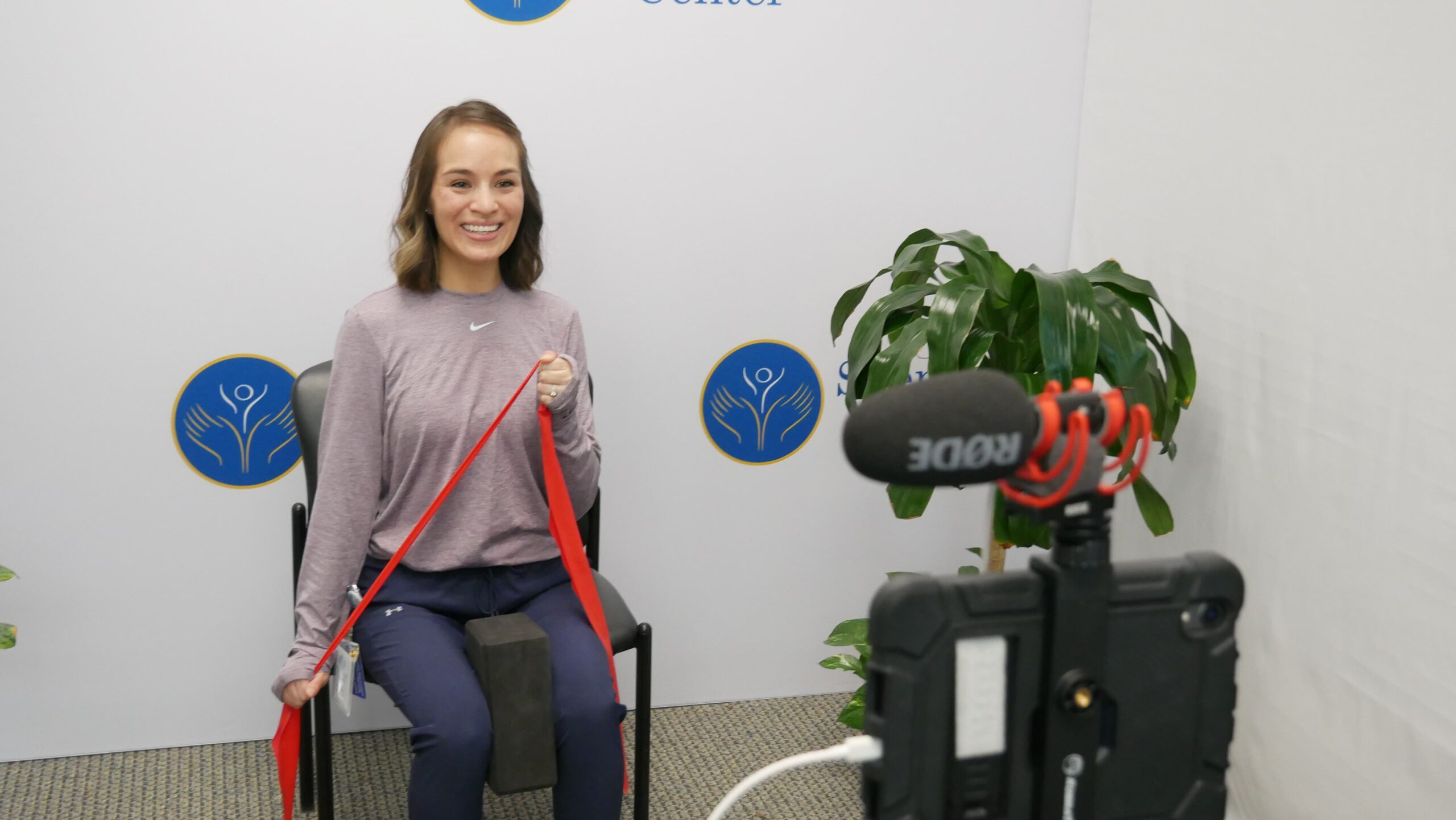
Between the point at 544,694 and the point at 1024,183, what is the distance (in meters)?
1.62

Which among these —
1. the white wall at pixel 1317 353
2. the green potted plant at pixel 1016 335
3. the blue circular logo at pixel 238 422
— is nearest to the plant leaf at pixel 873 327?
the green potted plant at pixel 1016 335

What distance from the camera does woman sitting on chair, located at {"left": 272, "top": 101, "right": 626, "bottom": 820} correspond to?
A: 1895 mm

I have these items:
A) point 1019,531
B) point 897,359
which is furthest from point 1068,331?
point 1019,531

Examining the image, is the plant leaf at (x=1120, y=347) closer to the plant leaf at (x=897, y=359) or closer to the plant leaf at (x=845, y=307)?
the plant leaf at (x=897, y=359)

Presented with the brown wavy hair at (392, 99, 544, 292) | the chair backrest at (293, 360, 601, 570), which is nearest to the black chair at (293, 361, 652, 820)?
the chair backrest at (293, 360, 601, 570)

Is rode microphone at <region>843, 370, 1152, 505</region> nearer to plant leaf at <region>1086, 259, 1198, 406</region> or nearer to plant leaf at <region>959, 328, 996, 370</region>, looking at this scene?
plant leaf at <region>959, 328, 996, 370</region>

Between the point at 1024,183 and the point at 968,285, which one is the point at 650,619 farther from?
the point at 1024,183

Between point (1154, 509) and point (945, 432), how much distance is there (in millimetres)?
1670

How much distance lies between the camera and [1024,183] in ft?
9.04

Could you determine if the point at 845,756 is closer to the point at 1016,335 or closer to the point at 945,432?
the point at 945,432

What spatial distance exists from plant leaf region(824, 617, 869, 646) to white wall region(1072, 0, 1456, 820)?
2.16 ft

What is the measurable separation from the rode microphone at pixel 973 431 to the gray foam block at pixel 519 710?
46.6 inches

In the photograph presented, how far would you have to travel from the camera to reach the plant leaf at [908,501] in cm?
221

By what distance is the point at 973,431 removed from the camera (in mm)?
731
